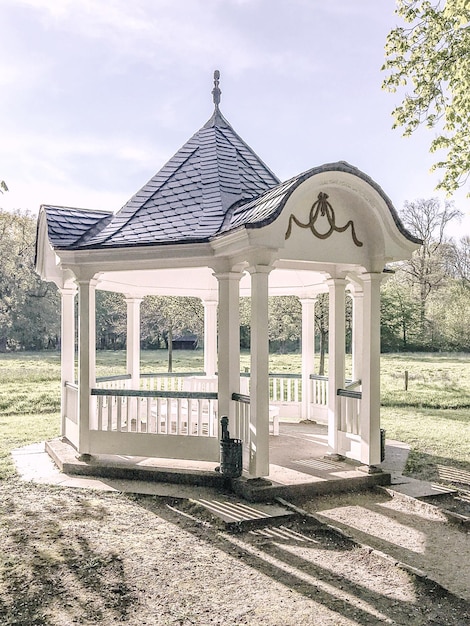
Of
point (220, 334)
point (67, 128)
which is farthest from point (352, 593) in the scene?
point (67, 128)

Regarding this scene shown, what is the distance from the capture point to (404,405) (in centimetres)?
1614

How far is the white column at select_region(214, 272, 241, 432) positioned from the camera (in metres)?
7.24

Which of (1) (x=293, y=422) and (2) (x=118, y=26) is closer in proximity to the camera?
(2) (x=118, y=26)

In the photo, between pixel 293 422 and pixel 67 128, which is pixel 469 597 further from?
pixel 67 128

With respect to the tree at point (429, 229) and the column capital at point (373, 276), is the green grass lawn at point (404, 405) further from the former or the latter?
the tree at point (429, 229)

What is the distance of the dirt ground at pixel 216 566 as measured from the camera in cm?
392

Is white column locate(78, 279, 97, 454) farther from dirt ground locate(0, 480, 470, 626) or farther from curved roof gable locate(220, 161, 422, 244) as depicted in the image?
curved roof gable locate(220, 161, 422, 244)

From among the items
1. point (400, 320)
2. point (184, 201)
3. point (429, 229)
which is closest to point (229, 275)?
point (184, 201)

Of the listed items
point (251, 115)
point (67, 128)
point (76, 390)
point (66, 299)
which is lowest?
point (76, 390)

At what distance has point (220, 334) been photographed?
7328 mm

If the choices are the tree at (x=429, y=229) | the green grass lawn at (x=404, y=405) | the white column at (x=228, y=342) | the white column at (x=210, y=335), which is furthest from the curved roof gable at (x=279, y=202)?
the tree at (x=429, y=229)

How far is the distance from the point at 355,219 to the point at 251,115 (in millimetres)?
3595

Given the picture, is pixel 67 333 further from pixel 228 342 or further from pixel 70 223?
pixel 228 342

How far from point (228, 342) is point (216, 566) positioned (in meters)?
3.16
